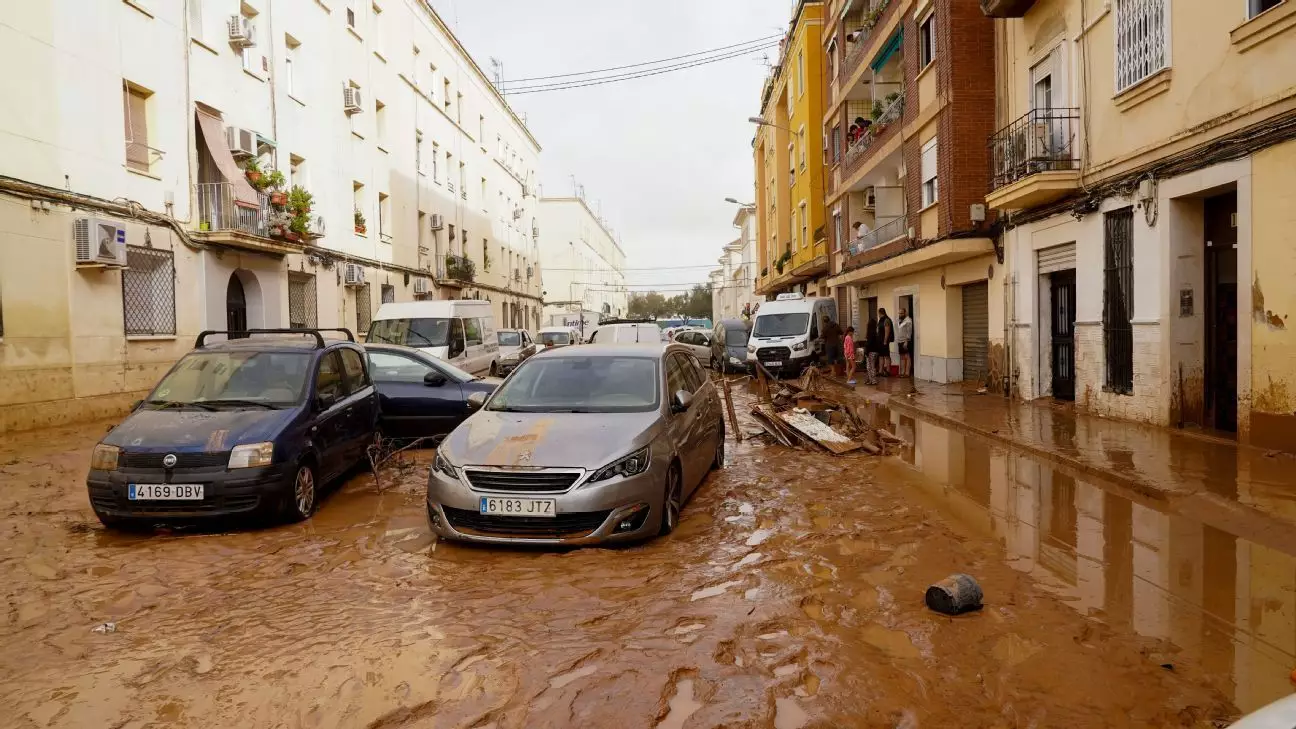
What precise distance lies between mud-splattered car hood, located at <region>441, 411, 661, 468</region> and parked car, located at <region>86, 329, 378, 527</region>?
1.63 metres

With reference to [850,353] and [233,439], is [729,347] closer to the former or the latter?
[850,353]

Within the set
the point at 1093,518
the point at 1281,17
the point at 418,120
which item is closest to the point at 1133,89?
the point at 1281,17

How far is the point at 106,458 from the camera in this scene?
660 centimetres

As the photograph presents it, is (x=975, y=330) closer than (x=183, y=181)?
No

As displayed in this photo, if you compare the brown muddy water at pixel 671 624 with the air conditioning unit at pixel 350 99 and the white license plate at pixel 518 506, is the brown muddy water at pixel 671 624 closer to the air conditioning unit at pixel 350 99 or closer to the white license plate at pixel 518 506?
the white license plate at pixel 518 506

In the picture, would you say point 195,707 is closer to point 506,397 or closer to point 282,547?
point 282,547

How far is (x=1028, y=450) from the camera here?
1021 centimetres

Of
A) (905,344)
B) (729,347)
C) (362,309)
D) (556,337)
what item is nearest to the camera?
(905,344)

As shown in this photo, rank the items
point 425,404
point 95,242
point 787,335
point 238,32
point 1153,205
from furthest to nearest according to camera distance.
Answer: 1. point 787,335
2. point 238,32
3. point 95,242
4. point 1153,205
5. point 425,404

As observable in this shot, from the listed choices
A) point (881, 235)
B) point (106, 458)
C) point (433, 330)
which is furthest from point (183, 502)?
point (881, 235)

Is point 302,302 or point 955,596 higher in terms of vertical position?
point 302,302

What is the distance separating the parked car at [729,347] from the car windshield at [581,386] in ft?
62.5

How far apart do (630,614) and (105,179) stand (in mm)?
14807

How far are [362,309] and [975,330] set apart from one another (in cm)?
1837
